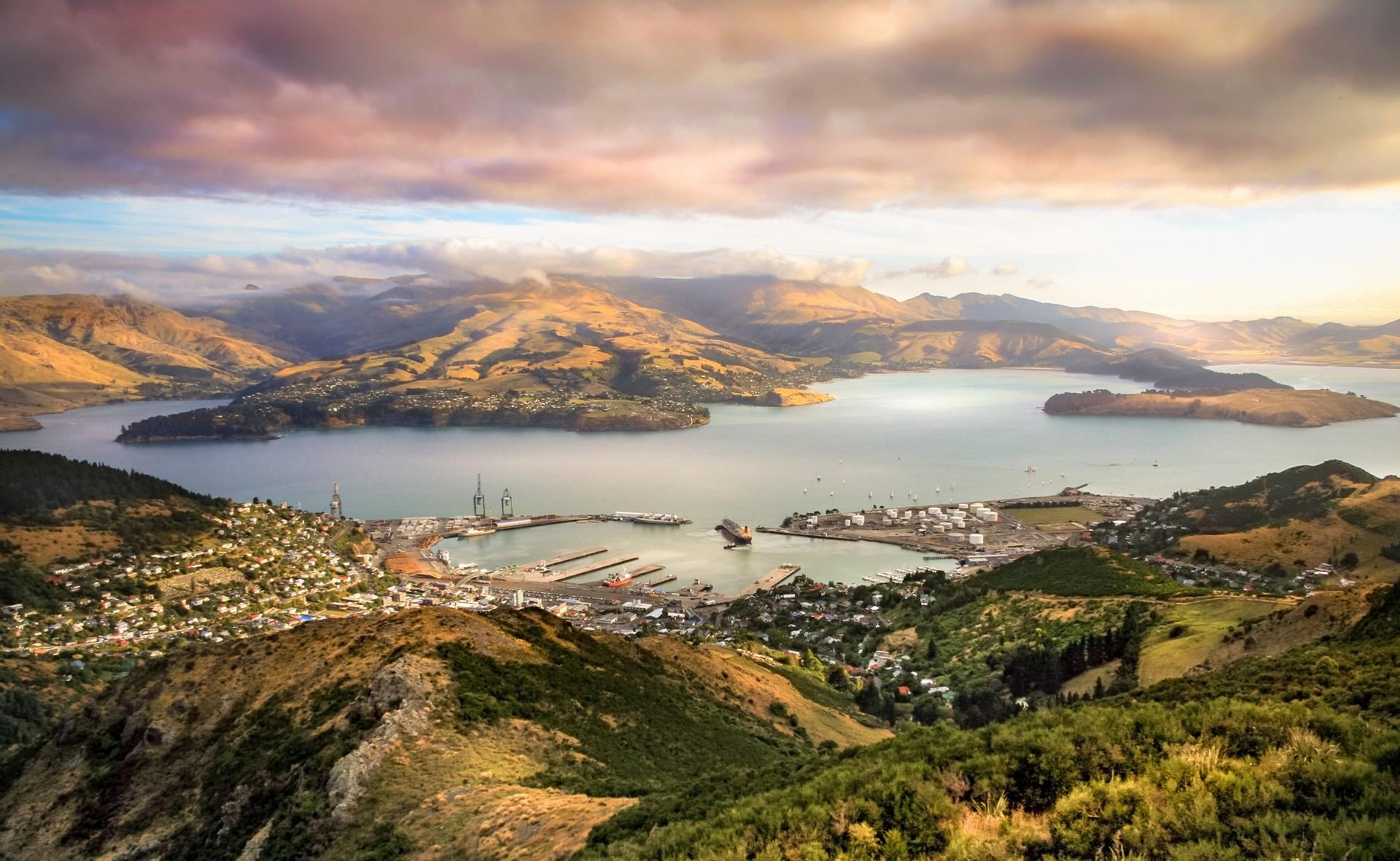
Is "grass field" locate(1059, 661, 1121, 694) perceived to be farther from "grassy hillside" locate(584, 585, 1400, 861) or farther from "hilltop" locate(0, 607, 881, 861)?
"grassy hillside" locate(584, 585, 1400, 861)

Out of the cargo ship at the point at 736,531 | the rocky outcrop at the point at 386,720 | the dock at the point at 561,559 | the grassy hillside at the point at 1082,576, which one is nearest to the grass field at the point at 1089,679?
the grassy hillside at the point at 1082,576

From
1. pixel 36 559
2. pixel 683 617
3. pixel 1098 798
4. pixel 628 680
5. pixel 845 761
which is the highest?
pixel 1098 798

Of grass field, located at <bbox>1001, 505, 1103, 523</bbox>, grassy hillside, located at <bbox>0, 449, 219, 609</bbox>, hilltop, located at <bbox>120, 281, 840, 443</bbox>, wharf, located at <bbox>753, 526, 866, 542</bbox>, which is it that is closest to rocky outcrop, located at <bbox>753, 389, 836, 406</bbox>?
hilltop, located at <bbox>120, 281, 840, 443</bbox>

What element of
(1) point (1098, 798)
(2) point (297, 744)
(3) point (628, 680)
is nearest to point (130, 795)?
(2) point (297, 744)

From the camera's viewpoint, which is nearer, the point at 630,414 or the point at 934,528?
the point at 934,528

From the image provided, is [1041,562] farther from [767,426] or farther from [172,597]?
[767,426]

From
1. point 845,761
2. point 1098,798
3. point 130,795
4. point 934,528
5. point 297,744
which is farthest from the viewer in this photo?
point 934,528

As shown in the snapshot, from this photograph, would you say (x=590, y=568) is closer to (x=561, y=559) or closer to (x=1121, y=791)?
(x=561, y=559)

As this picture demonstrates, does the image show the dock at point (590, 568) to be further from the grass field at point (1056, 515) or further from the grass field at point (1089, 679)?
the grass field at point (1089, 679)
